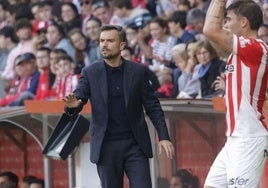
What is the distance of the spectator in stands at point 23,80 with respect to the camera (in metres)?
17.5

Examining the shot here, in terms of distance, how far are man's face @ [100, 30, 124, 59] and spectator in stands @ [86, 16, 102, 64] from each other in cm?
766

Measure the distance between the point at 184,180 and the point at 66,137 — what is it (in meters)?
1.33

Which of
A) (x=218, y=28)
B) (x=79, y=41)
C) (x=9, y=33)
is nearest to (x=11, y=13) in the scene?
(x=9, y=33)

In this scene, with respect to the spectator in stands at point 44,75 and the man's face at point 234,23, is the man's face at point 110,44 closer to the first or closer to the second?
the man's face at point 234,23

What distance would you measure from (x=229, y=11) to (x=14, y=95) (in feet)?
30.3

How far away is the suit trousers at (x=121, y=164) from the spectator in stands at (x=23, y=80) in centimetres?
772

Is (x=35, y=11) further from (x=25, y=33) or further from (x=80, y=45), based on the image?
(x=80, y=45)

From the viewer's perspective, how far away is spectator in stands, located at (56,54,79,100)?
16.1m

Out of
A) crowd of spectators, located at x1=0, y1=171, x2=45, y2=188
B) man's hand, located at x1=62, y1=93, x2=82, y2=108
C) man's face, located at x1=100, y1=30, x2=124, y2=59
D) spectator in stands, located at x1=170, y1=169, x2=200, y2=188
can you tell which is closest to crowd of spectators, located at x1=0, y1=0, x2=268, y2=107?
spectator in stands, located at x1=170, y1=169, x2=200, y2=188

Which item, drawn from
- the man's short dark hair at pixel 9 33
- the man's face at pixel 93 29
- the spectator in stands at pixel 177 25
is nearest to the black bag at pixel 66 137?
the spectator in stands at pixel 177 25

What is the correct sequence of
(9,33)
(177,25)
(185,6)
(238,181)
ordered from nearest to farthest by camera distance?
(238,181)
(177,25)
(185,6)
(9,33)

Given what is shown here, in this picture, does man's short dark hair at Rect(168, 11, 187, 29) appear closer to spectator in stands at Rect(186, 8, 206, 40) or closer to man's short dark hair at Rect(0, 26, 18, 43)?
spectator in stands at Rect(186, 8, 206, 40)

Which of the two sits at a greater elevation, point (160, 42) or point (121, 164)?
point (160, 42)

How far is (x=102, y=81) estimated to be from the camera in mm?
9609
